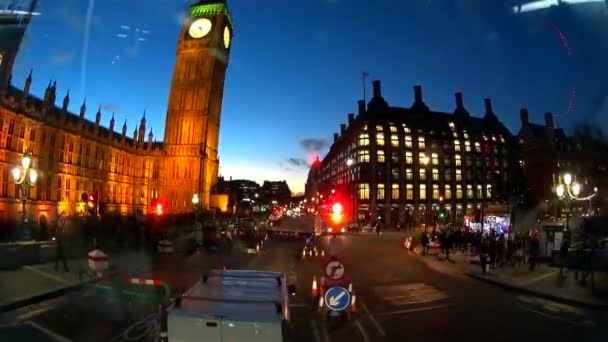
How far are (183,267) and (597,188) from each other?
36519 mm

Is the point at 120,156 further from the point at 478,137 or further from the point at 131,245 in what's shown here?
the point at 478,137

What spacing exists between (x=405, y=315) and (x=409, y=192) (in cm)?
8932

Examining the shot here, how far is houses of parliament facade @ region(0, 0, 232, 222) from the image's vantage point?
51.4 meters

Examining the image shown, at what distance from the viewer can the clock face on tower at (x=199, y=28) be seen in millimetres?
91875

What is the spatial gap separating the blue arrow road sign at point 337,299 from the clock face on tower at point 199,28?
289ft

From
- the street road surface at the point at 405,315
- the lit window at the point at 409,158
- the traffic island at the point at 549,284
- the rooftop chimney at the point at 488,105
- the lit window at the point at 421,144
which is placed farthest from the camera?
the rooftop chimney at the point at 488,105

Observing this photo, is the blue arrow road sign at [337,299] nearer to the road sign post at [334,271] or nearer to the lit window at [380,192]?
the road sign post at [334,271]

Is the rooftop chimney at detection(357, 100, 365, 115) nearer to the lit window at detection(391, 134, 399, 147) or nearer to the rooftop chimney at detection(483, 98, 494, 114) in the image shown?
the lit window at detection(391, 134, 399, 147)

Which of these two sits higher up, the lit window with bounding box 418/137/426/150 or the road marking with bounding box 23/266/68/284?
the lit window with bounding box 418/137/426/150

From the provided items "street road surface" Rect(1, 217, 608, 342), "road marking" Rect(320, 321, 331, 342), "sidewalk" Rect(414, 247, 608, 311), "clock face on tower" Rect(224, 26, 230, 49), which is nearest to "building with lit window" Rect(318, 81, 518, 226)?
"clock face on tower" Rect(224, 26, 230, 49)

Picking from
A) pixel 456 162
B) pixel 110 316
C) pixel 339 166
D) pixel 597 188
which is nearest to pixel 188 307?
pixel 110 316

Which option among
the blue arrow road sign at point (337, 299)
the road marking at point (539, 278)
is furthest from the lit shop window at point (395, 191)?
the blue arrow road sign at point (337, 299)

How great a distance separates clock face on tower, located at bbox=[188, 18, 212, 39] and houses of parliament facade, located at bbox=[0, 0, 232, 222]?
0.19 metres

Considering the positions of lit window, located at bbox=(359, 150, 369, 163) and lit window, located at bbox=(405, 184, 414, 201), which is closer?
lit window, located at bbox=(359, 150, 369, 163)
